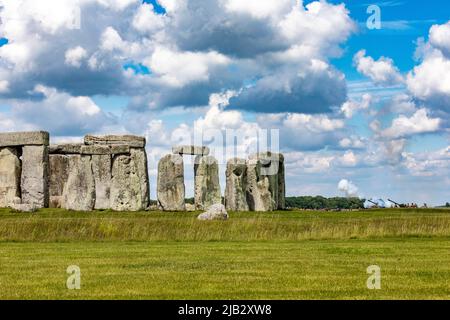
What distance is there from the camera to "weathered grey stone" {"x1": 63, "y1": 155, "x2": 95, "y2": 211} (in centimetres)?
4019

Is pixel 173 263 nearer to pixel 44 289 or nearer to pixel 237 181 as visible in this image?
pixel 44 289

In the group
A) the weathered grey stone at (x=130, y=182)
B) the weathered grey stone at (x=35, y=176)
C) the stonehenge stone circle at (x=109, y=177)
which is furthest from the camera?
the weathered grey stone at (x=130, y=182)

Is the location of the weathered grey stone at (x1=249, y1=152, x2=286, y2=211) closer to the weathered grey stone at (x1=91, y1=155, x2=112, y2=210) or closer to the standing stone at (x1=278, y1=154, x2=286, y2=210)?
the standing stone at (x1=278, y1=154, x2=286, y2=210)

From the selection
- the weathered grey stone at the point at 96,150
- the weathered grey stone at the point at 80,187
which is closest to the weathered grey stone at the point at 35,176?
the weathered grey stone at the point at 80,187

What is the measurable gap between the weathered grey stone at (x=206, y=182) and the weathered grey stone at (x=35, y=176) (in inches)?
346

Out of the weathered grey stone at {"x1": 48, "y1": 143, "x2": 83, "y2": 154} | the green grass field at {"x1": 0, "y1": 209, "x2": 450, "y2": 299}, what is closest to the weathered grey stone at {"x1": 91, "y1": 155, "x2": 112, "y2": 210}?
the weathered grey stone at {"x1": 48, "y1": 143, "x2": 83, "y2": 154}

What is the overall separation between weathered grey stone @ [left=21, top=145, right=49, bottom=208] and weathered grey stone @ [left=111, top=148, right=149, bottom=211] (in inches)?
142

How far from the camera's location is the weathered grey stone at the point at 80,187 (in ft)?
132

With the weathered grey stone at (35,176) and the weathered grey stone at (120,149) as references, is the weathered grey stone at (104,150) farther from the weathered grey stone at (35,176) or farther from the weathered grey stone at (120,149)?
the weathered grey stone at (35,176)

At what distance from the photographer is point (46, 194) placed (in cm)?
3981

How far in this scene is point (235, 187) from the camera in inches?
1754

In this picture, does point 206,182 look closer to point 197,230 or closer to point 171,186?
point 171,186
